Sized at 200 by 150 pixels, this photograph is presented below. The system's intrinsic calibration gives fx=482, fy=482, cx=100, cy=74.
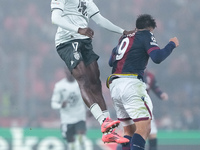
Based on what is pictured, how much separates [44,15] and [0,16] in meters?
1.27

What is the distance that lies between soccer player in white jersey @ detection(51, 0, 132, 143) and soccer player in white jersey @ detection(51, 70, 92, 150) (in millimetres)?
4268

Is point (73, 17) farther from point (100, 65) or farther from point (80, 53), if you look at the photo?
point (100, 65)

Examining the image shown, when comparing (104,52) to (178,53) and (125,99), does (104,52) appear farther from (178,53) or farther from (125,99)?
(125,99)

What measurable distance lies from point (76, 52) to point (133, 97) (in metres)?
0.79

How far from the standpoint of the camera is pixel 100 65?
1295 centimetres

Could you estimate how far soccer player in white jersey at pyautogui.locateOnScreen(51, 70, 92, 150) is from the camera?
9727mm

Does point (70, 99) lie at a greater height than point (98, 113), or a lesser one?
greater

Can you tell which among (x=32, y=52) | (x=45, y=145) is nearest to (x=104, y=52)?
(x=32, y=52)

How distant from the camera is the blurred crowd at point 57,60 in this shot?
12227mm

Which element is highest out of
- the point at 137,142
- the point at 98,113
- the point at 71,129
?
the point at 71,129

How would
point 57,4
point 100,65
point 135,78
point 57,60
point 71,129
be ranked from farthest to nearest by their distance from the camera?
point 57,60 → point 100,65 → point 71,129 → point 135,78 → point 57,4

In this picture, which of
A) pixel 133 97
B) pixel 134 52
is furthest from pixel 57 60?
pixel 133 97

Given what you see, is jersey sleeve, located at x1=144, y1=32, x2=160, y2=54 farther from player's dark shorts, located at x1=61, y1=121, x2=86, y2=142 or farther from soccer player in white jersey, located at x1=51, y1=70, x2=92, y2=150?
player's dark shorts, located at x1=61, y1=121, x2=86, y2=142

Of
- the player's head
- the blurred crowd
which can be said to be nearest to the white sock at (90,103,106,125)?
the player's head
